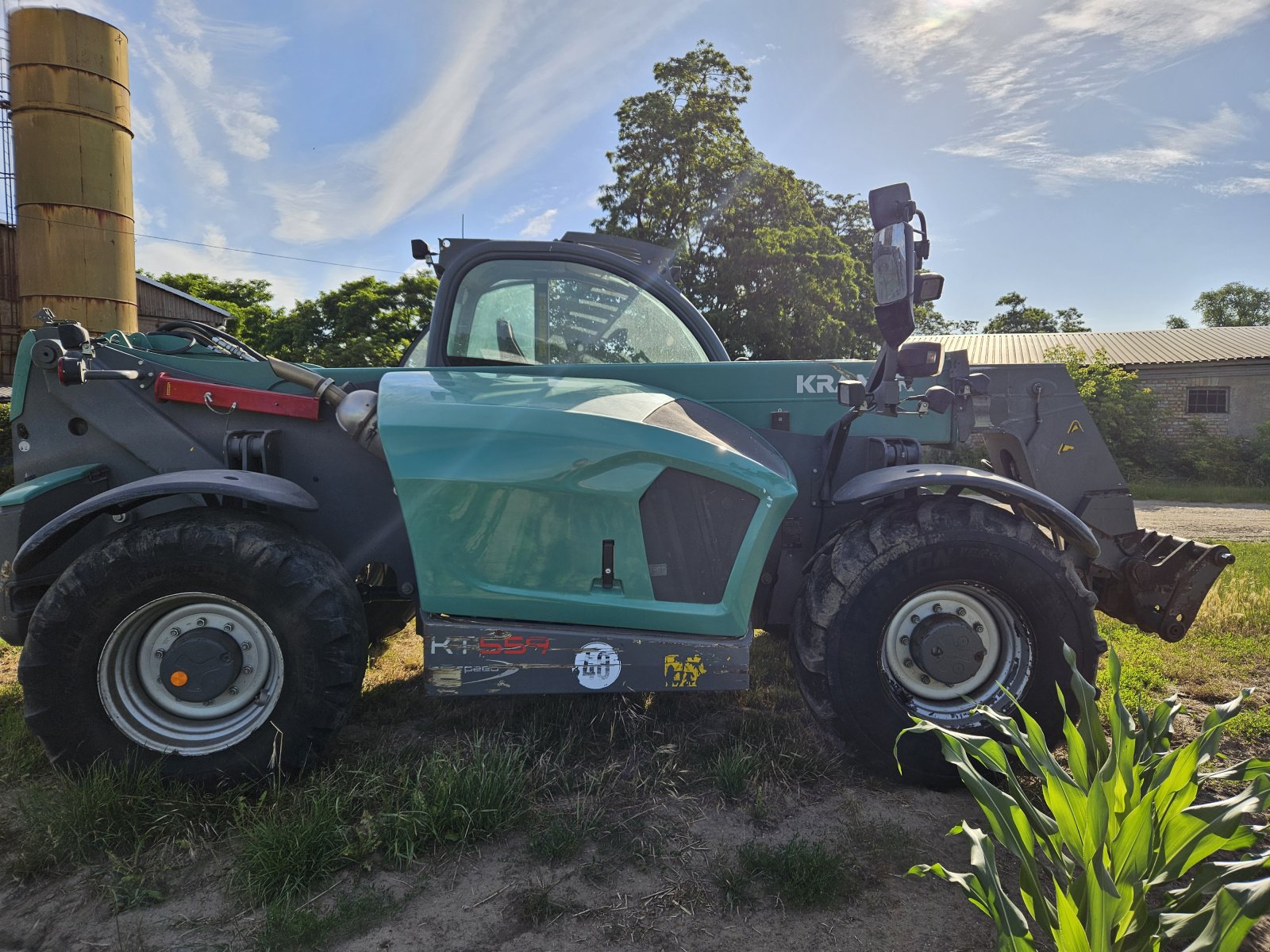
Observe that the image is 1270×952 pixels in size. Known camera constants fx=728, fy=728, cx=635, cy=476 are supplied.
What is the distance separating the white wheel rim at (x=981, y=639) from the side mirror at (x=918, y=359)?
881 mm

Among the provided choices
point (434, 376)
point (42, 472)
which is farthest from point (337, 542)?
point (42, 472)

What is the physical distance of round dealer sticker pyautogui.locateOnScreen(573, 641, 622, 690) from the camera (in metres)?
2.81

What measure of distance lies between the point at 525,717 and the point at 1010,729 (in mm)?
2150

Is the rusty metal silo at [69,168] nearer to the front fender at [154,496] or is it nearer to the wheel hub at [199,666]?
the front fender at [154,496]

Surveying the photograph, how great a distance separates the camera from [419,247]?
13.8 ft

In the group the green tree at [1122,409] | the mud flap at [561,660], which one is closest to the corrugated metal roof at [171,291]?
the mud flap at [561,660]

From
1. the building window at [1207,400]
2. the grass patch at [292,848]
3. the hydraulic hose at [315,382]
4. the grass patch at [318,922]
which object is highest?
the building window at [1207,400]

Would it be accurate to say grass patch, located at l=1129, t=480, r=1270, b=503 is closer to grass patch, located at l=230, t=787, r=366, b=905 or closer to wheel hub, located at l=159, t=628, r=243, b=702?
grass patch, located at l=230, t=787, r=366, b=905

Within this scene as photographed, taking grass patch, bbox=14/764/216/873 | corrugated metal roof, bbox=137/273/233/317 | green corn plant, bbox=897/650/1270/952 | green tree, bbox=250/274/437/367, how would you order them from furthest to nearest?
corrugated metal roof, bbox=137/273/233/317, green tree, bbox=250/274/437/367, grass patch, bbox=14/764/216/873, green corn plant, bbox=897/650/1270/952

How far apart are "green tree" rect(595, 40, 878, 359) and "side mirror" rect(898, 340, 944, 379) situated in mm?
15606

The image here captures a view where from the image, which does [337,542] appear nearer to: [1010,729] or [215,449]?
[215,449]

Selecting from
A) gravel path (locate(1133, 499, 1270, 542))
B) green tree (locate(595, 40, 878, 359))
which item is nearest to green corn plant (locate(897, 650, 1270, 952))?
gravel path (locate(1133, 499, 1270, 542))

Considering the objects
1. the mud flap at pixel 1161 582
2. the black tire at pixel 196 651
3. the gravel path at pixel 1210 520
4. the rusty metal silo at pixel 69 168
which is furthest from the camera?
the rusty metal silo at pixel 69 168

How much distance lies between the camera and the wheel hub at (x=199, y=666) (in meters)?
2.79
